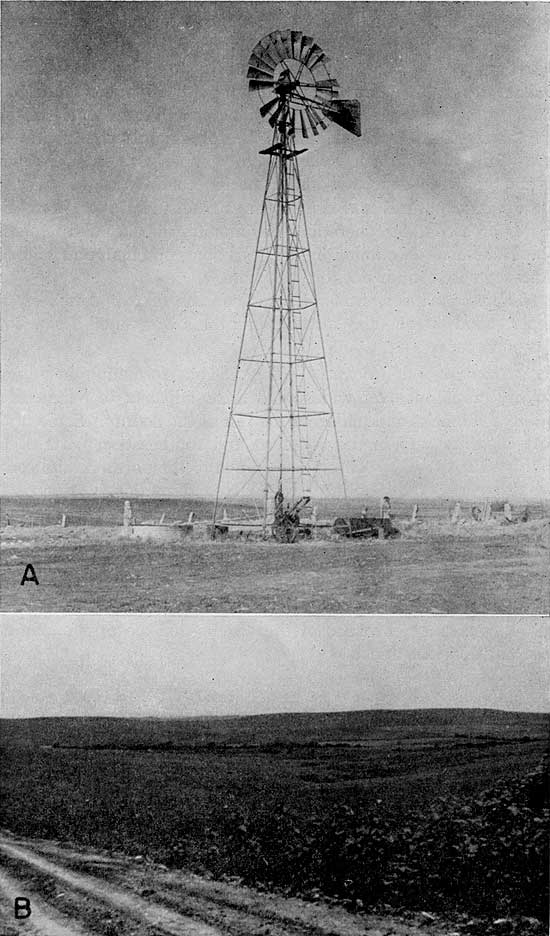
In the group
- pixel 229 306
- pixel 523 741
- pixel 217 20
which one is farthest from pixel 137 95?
pixel 523 741

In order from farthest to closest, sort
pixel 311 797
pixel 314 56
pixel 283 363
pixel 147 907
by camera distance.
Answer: pixel 283 363 → pixel 314 56 → pixel 311 797 → pixel 147 907

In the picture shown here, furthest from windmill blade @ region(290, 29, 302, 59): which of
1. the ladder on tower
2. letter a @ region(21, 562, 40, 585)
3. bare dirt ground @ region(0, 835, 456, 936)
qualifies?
bare dirt ground @ region(0, 835, 456, 936)

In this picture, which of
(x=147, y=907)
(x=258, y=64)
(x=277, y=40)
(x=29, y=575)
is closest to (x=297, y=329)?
(x=258, y=64)

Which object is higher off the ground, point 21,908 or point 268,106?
point 268,106

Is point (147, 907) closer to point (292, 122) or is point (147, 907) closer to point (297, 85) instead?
point (292, 122)

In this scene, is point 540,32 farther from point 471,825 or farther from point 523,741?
point 471,825
